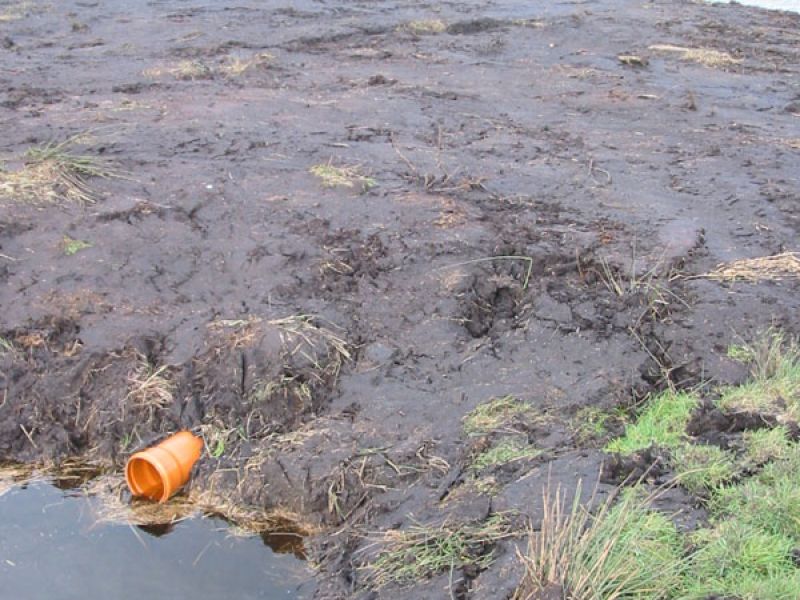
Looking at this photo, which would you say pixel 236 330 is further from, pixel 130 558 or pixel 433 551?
pixel 433 551

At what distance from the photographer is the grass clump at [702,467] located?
3568 millimetres

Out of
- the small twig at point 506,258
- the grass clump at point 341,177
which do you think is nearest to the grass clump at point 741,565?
the small twig at point 506,258

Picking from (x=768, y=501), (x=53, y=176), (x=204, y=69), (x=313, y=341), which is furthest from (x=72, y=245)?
(x=204, y=69)

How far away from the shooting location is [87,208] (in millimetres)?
5688

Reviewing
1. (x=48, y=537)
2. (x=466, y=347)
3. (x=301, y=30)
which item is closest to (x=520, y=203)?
(x=466, y=347)

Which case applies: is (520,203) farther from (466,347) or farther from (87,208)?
(87,208)

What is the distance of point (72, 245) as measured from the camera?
534cm

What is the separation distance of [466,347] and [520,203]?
1.69m

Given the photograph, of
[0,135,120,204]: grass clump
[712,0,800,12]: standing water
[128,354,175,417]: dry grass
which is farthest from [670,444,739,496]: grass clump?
[712,0,800,12]: standing water

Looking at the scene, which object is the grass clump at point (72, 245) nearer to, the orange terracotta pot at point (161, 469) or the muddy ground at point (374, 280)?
the muddy ground at point (374, 280)

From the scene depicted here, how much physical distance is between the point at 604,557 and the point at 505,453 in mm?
1109

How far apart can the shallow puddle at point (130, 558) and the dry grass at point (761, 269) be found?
2812 millimetres

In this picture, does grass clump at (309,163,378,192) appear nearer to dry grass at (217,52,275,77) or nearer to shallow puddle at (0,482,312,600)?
shallow puddle at (0,482,312,600)

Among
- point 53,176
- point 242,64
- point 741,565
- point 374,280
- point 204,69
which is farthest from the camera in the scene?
point 242,64
